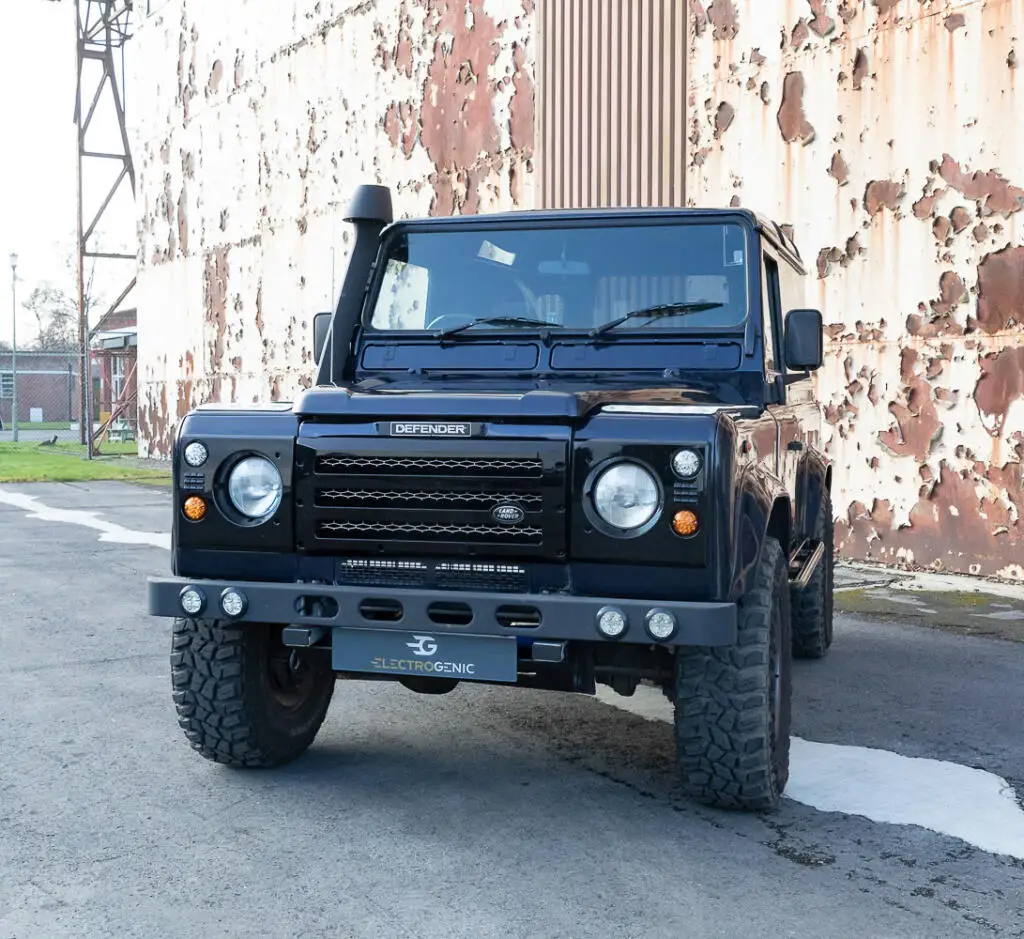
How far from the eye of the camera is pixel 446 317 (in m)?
5.05

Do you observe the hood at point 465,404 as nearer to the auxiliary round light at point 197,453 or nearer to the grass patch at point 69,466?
the auxiliary round light at point 197,453

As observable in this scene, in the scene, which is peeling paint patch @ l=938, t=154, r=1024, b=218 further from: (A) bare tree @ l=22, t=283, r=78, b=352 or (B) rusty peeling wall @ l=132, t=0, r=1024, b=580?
(A) bare tree @ l=22, t=283, r=78, b=352

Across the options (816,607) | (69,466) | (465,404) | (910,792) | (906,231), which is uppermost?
(906,231)

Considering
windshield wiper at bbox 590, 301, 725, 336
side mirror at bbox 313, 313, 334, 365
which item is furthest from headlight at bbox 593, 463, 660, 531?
side mirror at bbox 313, 313, 334, 365

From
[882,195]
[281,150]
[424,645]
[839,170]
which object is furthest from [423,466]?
[281,150]

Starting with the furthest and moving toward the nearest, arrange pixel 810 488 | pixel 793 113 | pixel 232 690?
pixel 793 113, pixel 810 488, pixel 232 690

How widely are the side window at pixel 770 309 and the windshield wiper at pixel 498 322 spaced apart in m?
0.83

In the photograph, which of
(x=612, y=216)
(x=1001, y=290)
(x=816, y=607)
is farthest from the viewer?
(x=1001, y=290)

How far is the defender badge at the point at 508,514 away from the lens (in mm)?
3842

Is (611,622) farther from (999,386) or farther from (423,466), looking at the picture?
(999,386)

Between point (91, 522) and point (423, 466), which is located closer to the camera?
point (423, 466)

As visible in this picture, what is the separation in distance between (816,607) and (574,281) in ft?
8.06

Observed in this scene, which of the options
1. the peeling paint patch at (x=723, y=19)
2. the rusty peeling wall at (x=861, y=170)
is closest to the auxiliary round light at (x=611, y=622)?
the rusty peeling wall at (x=861, y=170)

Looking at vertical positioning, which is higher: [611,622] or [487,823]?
[611,622]
